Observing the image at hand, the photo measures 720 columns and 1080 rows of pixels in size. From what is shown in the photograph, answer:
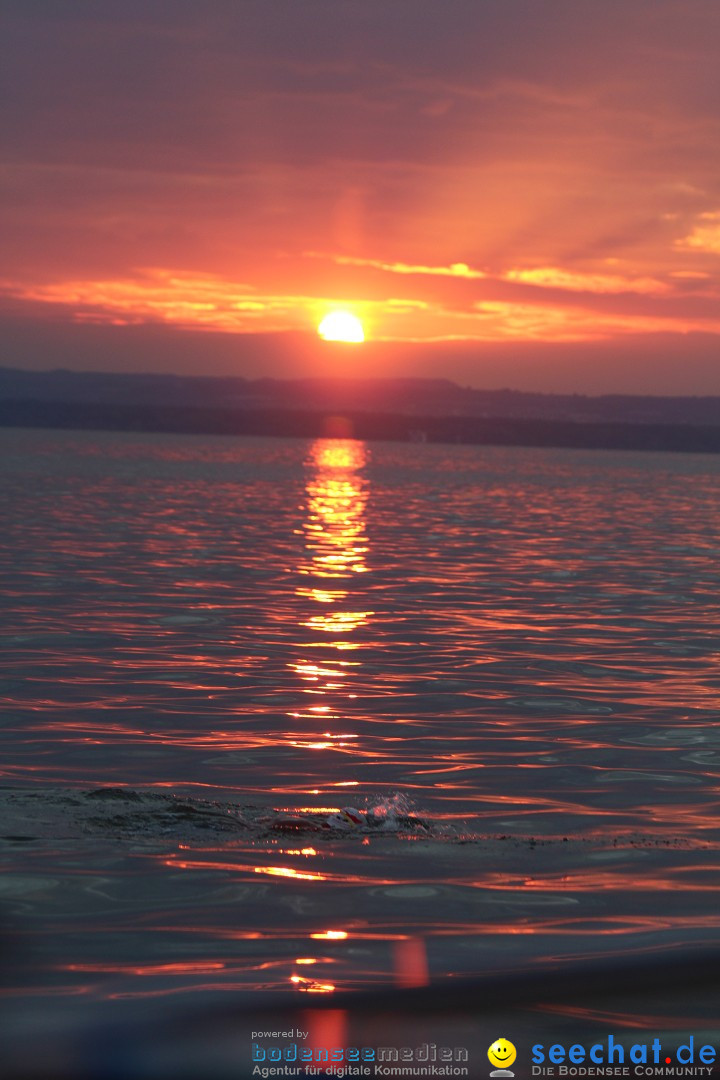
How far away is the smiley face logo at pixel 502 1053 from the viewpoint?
6.49 metres

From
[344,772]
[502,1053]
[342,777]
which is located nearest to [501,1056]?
[502,1053]

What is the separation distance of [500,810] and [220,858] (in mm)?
2406

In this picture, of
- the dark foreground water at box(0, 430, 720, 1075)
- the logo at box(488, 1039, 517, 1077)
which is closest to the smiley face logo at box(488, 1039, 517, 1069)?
the logo at box(488, 1039, 517, 1077)

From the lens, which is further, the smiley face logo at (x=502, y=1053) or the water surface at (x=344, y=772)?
the water surface at (x=344, y=772)

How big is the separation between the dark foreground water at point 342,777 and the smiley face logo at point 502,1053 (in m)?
0.74

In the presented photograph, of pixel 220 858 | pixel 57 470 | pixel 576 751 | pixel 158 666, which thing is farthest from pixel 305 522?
pixel 57 470

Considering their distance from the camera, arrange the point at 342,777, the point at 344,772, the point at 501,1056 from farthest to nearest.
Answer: the point at 344,772, the point at 342,777, the point at 501,1056

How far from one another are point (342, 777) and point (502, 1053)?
5174mm

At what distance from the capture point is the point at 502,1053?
21.6ft

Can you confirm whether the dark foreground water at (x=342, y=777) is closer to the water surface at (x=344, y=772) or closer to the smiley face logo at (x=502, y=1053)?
the water surface at (x=344, y=772)

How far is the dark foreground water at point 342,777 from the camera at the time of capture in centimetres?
789

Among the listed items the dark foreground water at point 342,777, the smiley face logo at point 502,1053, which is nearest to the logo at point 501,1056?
the smiley face logo at point 502,1053

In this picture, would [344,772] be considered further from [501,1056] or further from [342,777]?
[501,1056]

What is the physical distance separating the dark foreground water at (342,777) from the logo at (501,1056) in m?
0.74
